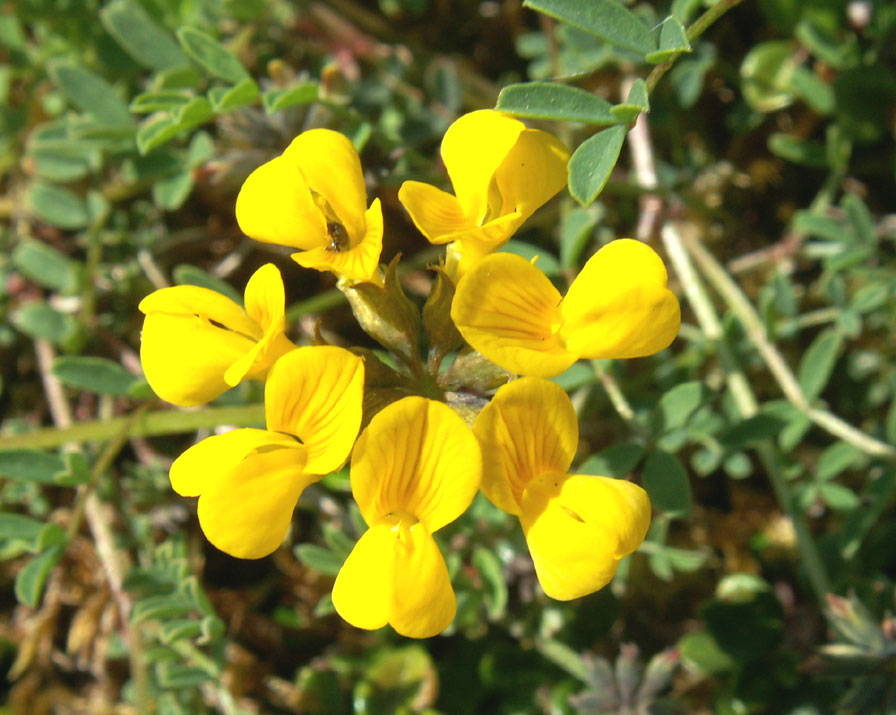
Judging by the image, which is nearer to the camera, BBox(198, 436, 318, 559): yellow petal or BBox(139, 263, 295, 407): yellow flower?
BBox(198, 436, 318, 559): yellow petal

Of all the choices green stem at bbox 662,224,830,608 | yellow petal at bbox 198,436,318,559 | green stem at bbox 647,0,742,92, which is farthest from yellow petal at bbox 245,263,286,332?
green stem at bbox 662,224,830,608

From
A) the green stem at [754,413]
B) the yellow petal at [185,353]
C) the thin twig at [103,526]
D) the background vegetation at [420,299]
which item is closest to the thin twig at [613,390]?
the background vegetation at [420,299]

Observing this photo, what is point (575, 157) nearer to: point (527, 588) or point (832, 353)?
point (832, 353)

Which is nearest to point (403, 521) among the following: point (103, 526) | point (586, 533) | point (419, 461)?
point (419, 461)

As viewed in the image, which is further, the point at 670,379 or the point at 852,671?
the point at 670,379

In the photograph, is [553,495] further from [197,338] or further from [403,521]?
[197,338]

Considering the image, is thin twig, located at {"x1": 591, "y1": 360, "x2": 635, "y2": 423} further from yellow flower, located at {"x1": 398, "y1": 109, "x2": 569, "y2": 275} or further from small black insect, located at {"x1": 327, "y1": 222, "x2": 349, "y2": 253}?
small black insect, located at {"x1": 327, "y1": 222, "x2": 349, "y2": 253}

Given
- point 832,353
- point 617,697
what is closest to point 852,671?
point 617,697

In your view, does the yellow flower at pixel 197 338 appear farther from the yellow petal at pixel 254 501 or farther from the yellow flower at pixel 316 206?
the yellow petal at pixel 254 501
